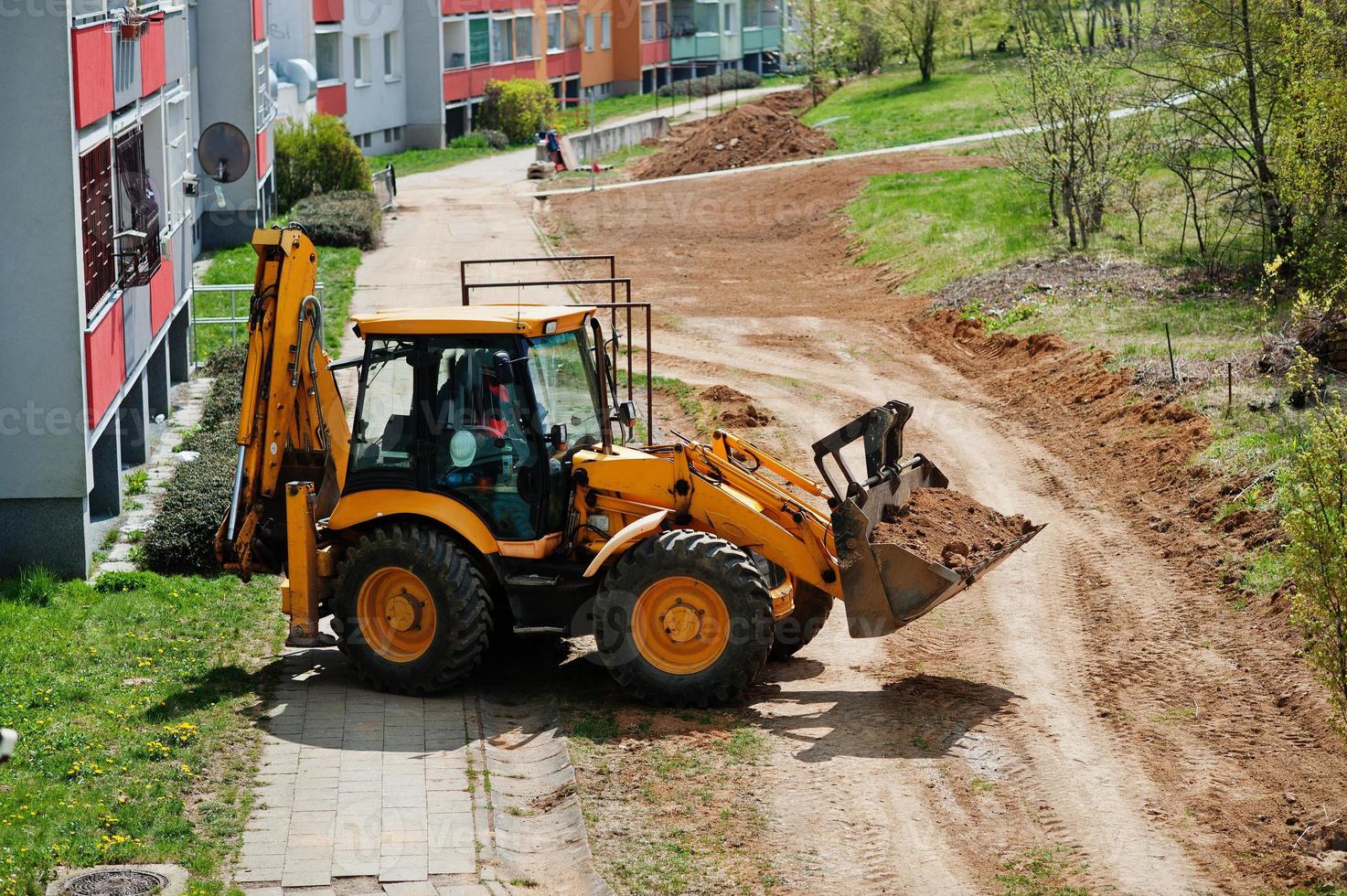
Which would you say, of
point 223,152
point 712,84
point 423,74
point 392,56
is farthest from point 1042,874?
point 712,84

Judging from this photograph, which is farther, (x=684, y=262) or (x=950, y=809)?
(x=684, y=262)

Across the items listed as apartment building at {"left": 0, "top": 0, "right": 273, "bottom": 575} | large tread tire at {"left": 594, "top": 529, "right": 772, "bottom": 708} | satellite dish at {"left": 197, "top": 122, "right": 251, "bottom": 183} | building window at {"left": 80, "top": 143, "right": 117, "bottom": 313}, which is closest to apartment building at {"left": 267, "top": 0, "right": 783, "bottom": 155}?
apartment building at {"left": 0, "top": 0, "right": 273, "bottom": 575}

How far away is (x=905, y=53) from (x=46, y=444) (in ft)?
181

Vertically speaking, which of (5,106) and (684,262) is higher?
(5,106)

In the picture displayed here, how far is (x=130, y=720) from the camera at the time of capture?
10.7m

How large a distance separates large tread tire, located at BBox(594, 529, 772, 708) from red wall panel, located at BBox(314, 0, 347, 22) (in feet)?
125

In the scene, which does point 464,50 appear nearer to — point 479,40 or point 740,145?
point 479,40

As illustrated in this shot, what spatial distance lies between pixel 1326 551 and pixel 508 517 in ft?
18.2

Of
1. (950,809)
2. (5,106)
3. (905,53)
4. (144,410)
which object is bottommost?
(950,809)

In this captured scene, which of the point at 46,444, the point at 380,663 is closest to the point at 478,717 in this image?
the point at 380,663

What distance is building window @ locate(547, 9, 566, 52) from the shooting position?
212ft

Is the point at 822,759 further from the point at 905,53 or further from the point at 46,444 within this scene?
the point at 905,53

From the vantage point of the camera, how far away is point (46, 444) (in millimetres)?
14211

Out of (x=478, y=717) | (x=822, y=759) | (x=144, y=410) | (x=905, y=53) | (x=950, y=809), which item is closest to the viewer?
(x=950, y=809)
